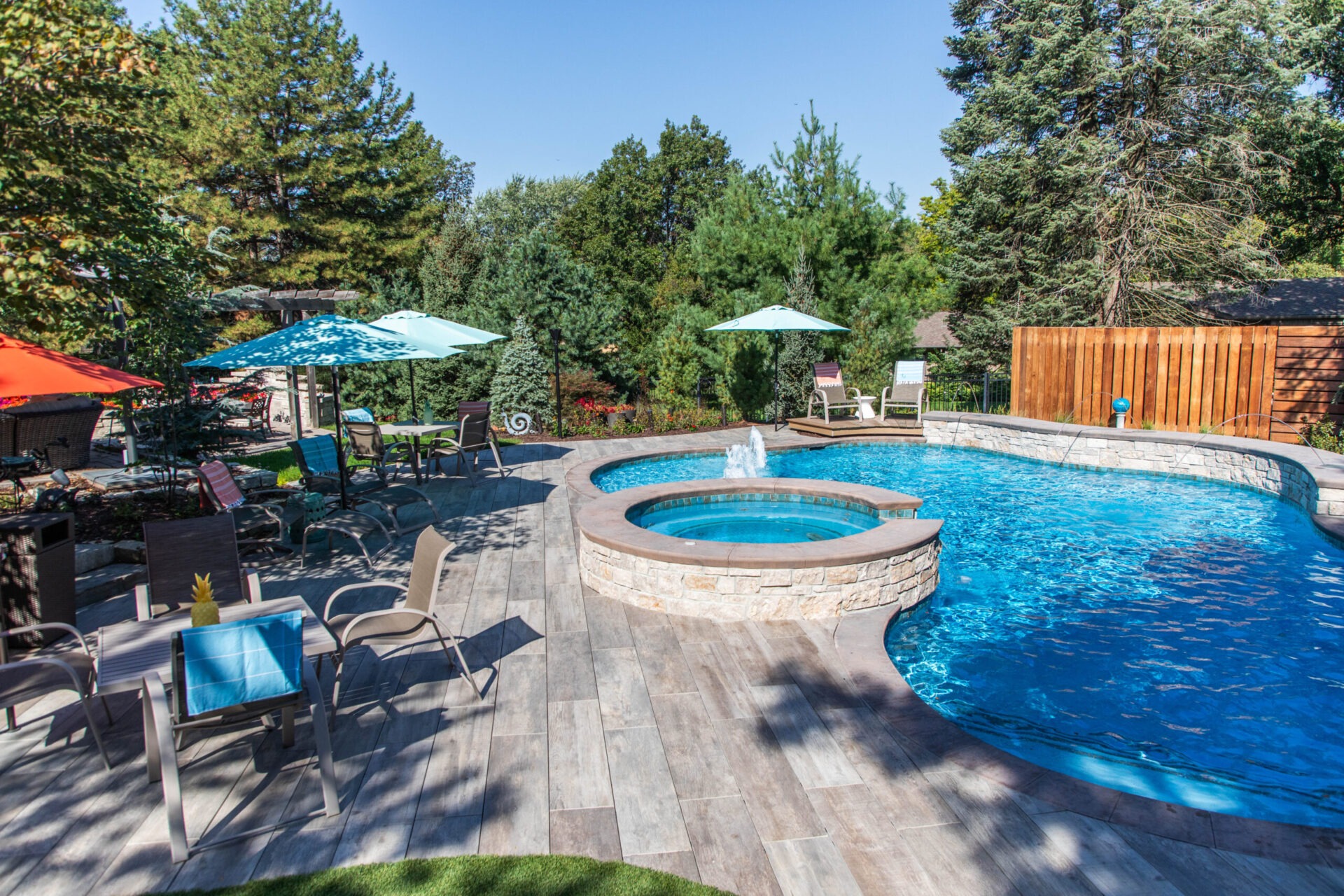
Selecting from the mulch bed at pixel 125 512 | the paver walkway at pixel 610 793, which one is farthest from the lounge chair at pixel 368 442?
the paver walkway at pixel 610 793

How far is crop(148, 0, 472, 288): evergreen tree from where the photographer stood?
79.9 feet

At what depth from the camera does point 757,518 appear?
29.1 ft

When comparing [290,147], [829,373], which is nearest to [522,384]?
[829,373]

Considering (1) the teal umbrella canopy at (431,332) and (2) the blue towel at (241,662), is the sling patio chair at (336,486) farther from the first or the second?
(2) the blue towel at (241,662)

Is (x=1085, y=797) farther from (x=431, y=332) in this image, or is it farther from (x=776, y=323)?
(x=776, y=323)

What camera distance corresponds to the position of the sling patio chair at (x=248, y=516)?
282 inches

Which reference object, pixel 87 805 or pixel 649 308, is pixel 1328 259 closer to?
pixel 649 308

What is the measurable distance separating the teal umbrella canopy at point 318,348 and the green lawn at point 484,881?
495cm

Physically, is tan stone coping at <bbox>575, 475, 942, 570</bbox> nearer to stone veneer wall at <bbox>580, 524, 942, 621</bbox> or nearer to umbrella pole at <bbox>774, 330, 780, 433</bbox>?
stone veneer wall at <bbox>580, 524, 942, 621</bbox>

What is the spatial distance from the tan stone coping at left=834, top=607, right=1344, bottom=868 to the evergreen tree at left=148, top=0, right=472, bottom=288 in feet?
84.2

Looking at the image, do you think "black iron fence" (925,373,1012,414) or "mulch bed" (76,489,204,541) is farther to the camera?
"black iron fence" (925,373,1012,414)

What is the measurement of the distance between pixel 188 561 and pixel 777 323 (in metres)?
11.0

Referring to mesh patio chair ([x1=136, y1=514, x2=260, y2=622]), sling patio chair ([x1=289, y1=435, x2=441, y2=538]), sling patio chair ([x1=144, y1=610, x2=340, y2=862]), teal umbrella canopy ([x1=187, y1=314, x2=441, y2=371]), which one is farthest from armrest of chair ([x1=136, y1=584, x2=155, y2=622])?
sling patio chair ([x1=289, y1=435, x2=441, y2=538])

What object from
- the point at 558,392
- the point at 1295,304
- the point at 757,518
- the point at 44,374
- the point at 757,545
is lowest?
the point at 757,518
